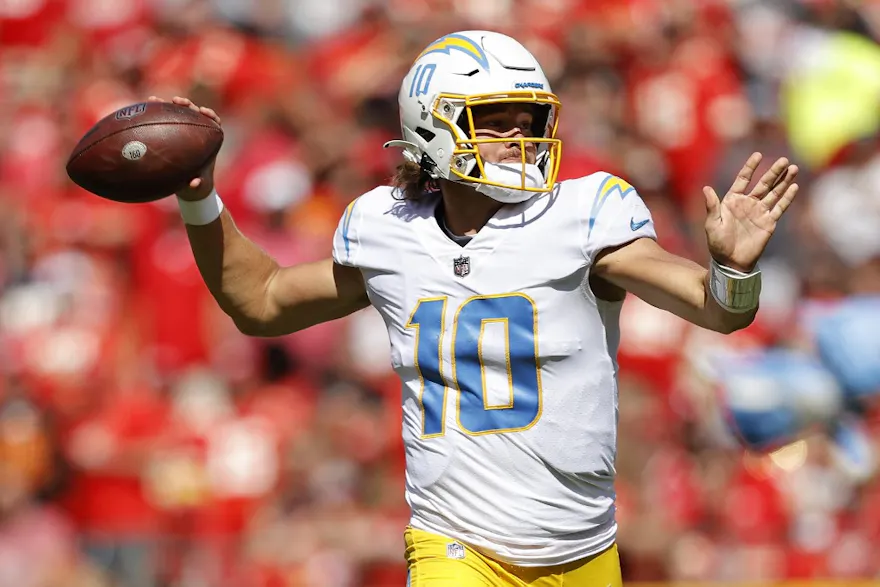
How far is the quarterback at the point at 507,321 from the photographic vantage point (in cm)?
317

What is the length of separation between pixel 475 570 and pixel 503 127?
1070mm

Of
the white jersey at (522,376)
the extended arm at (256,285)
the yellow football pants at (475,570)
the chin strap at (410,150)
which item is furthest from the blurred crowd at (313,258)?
the chin strap at (410,150)

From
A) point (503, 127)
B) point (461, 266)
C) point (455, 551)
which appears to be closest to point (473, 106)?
point (503, 127)

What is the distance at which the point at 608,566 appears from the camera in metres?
3.33

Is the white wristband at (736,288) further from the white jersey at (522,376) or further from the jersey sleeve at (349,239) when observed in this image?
the jersey sleeve at (349,239)

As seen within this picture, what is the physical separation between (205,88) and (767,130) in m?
3.18

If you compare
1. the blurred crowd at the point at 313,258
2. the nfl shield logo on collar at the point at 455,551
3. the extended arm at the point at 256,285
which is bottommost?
the blurred crowd at the point at 313,258

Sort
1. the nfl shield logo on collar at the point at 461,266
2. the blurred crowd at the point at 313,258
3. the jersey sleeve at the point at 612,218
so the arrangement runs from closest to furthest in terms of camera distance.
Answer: the jersey sleeve at the point at 612,218
the nfl shield logo on collar at the point at 461,266
the blurred crowd at the point at 313,258

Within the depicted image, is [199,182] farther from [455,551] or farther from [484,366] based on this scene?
[455,551]

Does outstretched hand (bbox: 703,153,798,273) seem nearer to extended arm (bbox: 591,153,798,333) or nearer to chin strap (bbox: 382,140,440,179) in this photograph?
extended arm (bbox: 591,153,798,333)

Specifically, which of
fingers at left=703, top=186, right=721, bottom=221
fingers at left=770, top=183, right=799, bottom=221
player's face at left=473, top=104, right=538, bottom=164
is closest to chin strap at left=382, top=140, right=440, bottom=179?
player's face at left=473, top=104, right=538, bottom=164

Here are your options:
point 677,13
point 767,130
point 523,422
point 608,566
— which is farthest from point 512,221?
point 677,13

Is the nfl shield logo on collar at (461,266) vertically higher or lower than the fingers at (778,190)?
lower

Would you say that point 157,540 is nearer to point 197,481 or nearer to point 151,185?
point 197,481
